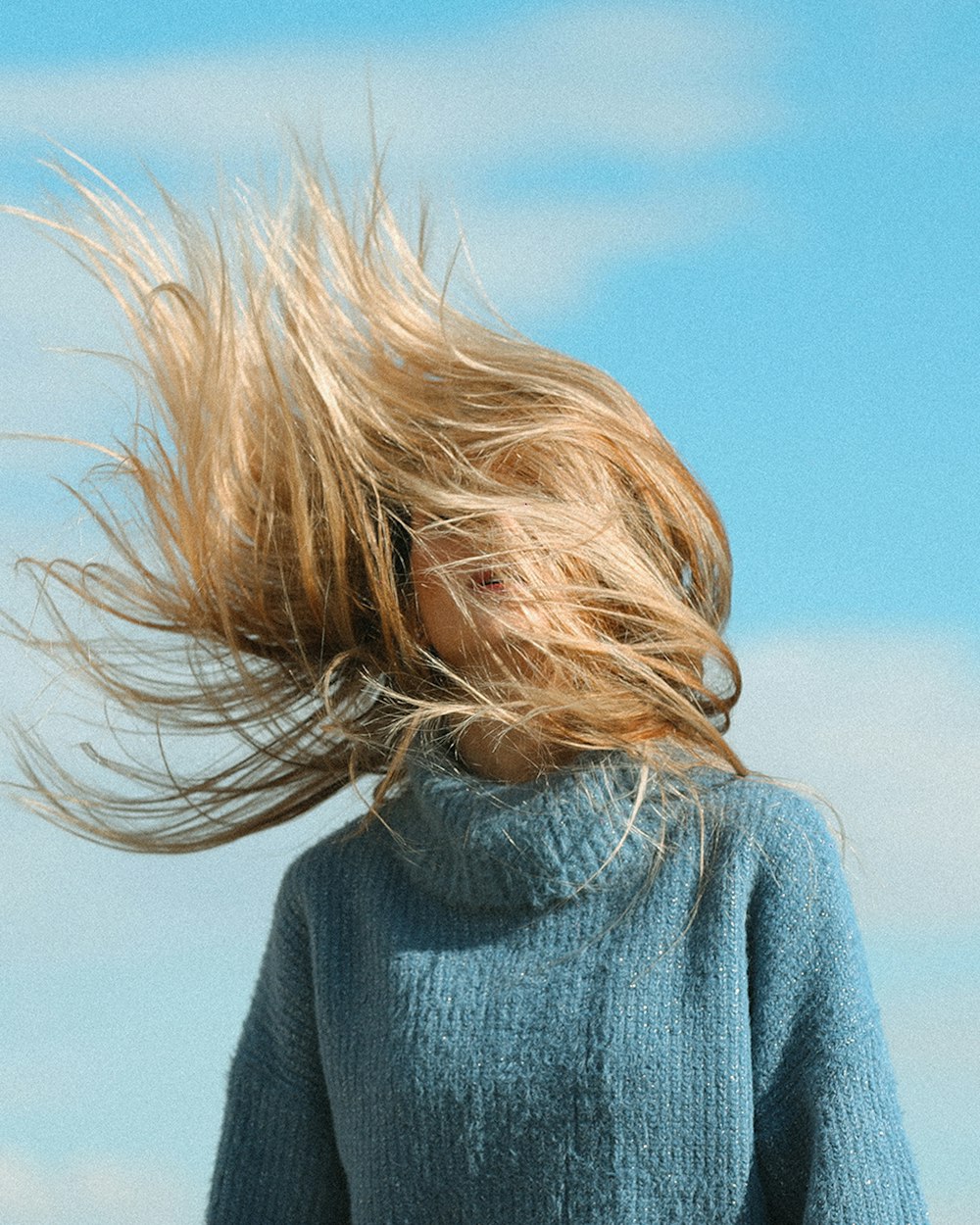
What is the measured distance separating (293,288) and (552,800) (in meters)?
0.85

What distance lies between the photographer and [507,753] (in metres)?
2.35

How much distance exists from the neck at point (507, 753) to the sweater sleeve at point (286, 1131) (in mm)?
356

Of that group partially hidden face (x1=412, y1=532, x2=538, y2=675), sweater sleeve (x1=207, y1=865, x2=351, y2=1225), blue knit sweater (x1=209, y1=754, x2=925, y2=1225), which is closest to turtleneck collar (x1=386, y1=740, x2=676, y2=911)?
blue knit sweater (x1=209, y1=754, x2=925, y2=1225)

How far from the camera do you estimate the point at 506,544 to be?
2.29 metres

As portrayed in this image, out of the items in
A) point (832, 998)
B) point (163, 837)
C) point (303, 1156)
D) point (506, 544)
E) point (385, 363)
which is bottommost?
point (303, 1156)

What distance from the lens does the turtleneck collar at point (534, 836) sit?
223cm

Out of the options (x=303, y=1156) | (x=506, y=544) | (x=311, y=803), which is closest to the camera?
(x=506, y=544)

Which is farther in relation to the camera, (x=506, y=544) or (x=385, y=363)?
(x=385, y=363)

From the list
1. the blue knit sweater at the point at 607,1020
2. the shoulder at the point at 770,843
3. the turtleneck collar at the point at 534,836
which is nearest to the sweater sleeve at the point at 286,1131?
the blue knit sweater at the point at 607,1020

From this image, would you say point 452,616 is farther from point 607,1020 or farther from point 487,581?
point 607,1020

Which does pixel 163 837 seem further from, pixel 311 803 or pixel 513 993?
pixel 513 993

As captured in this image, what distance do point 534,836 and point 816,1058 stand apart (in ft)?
1.45

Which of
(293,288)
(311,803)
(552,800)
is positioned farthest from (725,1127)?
(293,288)

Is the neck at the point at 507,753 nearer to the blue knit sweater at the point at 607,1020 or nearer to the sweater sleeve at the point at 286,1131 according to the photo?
the blue knit sweater at the point at 607,1020
